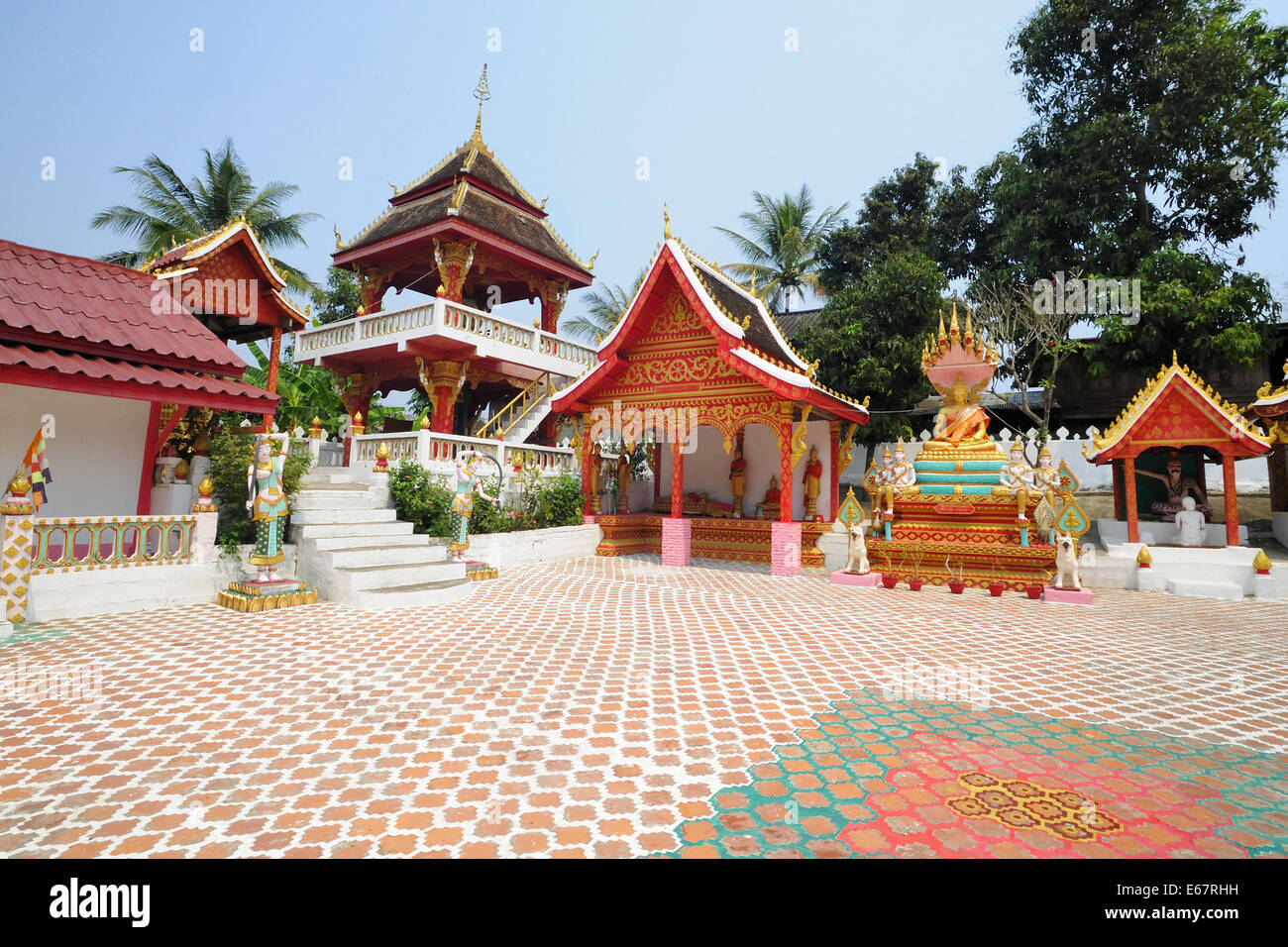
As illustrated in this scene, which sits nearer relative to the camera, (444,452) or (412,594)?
(412,594)

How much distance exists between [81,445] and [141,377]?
2039 mm

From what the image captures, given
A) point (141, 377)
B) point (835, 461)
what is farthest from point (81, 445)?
point (835, 461)

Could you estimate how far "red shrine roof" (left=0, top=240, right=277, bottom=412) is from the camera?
6812 mm

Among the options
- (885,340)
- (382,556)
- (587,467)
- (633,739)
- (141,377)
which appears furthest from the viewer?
(885,340)

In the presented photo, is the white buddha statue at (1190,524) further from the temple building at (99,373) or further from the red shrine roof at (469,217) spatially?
the red shrine roof at (469,217)

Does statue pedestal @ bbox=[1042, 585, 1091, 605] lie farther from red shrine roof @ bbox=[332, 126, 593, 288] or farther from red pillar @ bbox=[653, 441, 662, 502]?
red shrine roof @ bbox=[332, 126, 593, 288]

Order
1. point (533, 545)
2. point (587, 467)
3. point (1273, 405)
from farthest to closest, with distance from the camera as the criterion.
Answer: point (587, 467) → point (533, 545) → point (1273, 405)

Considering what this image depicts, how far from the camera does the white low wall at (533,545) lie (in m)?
10.8

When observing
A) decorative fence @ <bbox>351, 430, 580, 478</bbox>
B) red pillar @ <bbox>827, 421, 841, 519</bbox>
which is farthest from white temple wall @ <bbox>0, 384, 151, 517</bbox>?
red pillar @ <bbox>827, 421, 841, 519</bbox>

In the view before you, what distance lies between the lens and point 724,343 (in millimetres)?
11242

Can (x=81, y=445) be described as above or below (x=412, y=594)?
above

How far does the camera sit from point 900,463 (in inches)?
435

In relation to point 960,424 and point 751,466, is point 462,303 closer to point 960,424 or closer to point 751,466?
point 751,466
